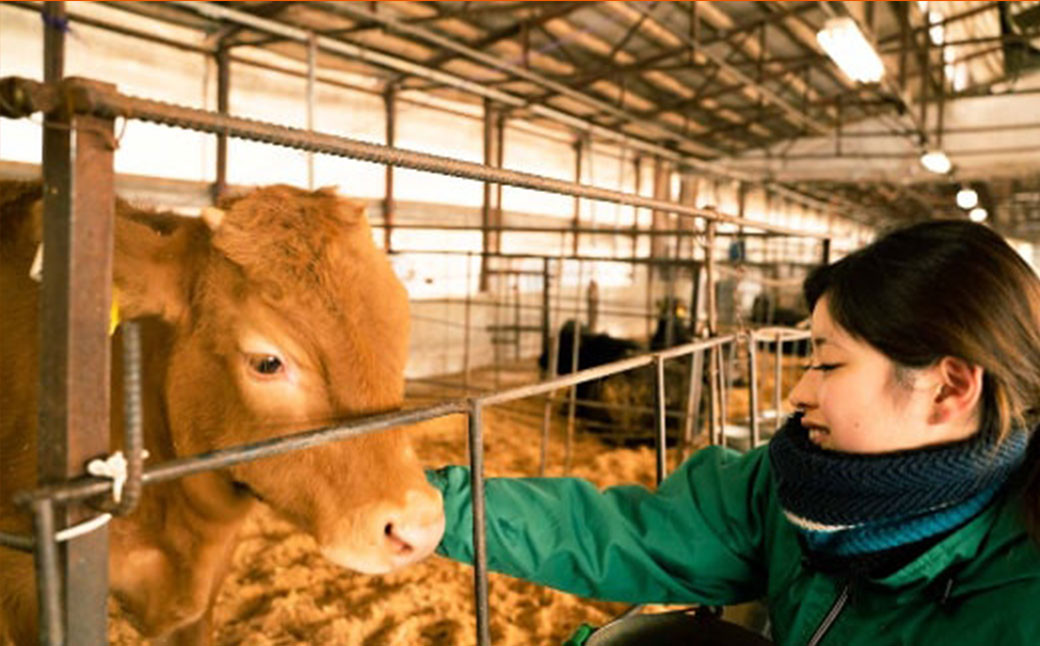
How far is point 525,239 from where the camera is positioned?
13.9 meters

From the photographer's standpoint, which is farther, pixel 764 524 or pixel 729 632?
pixel 729 632

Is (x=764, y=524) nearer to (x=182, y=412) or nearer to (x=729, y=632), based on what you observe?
(x=729, y=632)

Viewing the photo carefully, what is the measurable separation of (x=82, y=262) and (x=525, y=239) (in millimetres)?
13171

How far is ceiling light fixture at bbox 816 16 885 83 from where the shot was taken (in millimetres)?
5750

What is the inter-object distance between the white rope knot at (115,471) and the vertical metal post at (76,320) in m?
0.02

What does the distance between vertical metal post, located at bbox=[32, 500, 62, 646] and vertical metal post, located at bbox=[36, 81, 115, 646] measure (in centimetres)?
6

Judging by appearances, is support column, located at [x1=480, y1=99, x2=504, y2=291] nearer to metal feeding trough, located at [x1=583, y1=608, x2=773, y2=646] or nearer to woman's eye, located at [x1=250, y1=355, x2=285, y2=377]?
metal feeding trough, located at [x1=583, y1=608, x2=773, y2=646]

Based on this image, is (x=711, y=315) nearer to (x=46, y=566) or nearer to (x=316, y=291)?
(x=316, y=291)

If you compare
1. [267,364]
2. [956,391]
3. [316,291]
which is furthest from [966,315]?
[267,364]

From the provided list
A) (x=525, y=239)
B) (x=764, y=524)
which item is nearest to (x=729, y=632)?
(x=764, y=524)

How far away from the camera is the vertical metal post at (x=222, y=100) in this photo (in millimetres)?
7914

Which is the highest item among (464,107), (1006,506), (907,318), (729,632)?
(464,107)

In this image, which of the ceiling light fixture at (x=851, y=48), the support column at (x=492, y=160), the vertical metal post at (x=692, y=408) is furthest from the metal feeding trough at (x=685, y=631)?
the support column at (x=492, y=160)

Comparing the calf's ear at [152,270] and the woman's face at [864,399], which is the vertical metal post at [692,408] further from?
the calf's ear at [152,270]
